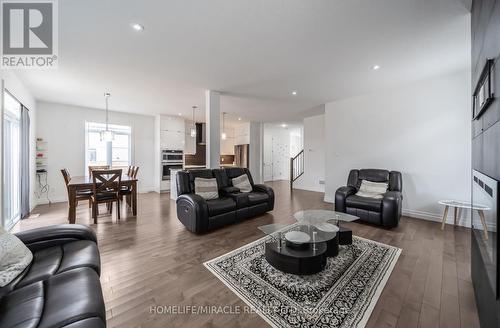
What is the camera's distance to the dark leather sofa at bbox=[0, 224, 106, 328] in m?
0.92

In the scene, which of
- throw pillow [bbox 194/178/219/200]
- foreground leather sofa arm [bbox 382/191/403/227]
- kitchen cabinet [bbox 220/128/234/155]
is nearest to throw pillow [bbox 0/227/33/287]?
throw pillow [bbox 194/178/219/200]

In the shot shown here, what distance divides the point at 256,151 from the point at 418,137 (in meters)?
5.68

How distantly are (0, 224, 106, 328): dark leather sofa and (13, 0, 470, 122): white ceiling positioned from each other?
7.30 ft

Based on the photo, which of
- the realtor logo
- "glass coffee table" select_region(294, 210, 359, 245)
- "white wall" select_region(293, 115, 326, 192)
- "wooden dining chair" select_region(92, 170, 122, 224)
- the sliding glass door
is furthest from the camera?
"white wall" select_region(293, 115, 326, 192)

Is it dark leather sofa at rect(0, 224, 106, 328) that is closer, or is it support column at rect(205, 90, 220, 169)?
dark leather sofa at rect(0, 224, 106, 328)

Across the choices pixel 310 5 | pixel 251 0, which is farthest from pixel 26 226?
pixel 310 5

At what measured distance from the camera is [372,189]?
396 centimetres

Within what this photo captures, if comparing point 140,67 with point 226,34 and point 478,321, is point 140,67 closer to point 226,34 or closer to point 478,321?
point 226,34

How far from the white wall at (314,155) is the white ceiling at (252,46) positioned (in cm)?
236

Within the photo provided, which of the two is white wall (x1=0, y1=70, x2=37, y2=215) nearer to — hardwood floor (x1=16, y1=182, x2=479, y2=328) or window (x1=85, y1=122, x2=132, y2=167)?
window (x1=85, y1=122, x2=132, y2=167)

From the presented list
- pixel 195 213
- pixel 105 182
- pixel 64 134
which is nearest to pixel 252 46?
pixel 195 213

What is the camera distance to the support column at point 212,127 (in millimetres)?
4484

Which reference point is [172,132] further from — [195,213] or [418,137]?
[418,137]

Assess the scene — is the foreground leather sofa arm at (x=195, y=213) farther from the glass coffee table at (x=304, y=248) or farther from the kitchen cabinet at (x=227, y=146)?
the kitchen cabinet at (x=227, y=146)
